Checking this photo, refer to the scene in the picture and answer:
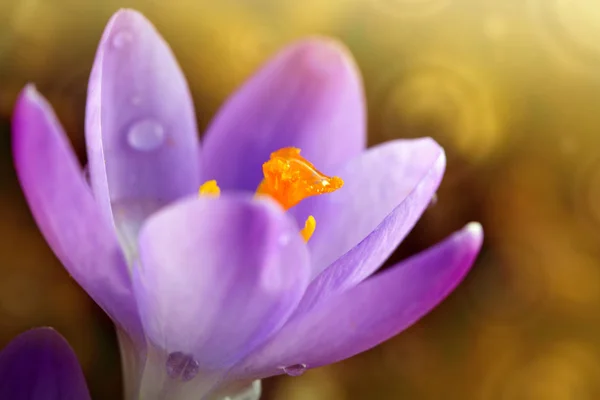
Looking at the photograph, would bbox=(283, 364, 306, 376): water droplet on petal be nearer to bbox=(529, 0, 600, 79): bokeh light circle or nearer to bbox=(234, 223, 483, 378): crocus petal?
bbox=(234, 223, 483, 378): crocus petal

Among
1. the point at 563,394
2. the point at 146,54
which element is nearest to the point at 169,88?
the point at 146,54

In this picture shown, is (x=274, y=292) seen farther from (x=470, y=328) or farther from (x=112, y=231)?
(x=470, y=328)

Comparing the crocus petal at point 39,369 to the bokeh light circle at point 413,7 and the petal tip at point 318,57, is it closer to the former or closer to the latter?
the petal tip at point 318,57

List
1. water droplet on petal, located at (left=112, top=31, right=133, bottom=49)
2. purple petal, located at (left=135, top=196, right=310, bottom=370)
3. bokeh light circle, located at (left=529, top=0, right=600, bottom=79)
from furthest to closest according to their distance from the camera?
1. bokeh light circle, located at (left=529, top=0, right=600, bottom=79)
2. water droplet on petal, located at (left=112, top=31, right=133, bottom=49)
3. purple petal, located at (left=135, top=196, right=310, bottom=370)

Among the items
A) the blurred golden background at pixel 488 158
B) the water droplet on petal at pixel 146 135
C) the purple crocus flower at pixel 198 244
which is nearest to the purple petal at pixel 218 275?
the purple crocus flower at pixel 198 244

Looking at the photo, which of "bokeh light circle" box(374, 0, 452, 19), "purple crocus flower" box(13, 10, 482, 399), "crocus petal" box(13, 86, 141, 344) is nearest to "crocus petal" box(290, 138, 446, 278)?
"purple crocus flower" box(13, 10, 482, 399)

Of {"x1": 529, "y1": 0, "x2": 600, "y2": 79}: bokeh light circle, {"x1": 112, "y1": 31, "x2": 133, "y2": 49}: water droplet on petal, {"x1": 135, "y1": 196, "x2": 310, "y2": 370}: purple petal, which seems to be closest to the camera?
{"x1": 135, "y1": 196, "x2": 310, "y2": 370}: purple petal

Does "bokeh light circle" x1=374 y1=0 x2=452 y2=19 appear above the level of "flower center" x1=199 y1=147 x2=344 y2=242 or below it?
above
